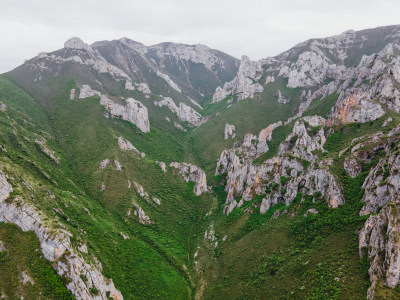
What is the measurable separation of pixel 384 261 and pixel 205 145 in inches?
5663

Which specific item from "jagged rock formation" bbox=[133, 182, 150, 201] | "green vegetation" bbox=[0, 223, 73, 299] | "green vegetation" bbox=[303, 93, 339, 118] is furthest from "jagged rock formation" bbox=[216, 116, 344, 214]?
"green vegetation" bbox=[0, 223, 73, 299]

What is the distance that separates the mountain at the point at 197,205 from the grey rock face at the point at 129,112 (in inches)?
54.8

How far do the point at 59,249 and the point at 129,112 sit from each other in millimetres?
128397

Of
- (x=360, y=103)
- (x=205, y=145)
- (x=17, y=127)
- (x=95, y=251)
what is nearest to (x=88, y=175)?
(x=17, y=127)

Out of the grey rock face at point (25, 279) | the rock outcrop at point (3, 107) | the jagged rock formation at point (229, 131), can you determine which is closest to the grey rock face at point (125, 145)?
the rock outcrop at point (3, 107)

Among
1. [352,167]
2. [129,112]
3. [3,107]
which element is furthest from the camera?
[129,112]

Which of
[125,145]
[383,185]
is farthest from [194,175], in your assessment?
[383,185]

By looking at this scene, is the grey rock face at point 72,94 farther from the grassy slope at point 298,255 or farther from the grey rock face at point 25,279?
the grey rock face at point 25,279

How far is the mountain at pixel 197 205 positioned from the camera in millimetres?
54562

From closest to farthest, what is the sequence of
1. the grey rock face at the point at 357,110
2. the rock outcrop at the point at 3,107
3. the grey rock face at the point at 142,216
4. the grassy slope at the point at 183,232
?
the grassy slope at the point at 183,232, the grey rock face at the point at 142,216, the grey rock face at the point at 357,110, the rock outcrop at the point at 3,107

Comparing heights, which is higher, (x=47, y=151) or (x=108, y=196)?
(x=47, y=151)

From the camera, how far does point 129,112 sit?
173m

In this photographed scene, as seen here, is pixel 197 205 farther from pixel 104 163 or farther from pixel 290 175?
pixel 104 163

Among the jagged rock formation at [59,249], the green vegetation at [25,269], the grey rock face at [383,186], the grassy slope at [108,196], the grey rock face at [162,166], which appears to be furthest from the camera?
the grey rock face at [162,166]
